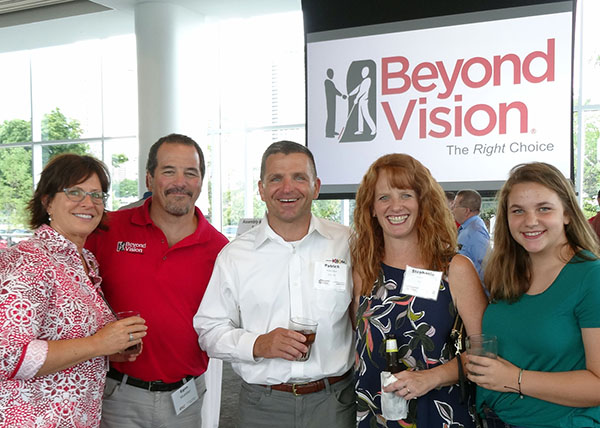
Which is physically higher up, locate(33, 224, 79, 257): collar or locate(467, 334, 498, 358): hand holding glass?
locate(33, 224, 79, 257): collar

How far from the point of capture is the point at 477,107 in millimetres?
5785

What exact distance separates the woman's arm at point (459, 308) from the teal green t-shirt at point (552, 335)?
0.11 m

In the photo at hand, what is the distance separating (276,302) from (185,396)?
0.64 metres

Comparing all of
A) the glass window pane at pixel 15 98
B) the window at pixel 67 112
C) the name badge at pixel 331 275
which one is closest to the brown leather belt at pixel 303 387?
the name badge at pixel 331 275

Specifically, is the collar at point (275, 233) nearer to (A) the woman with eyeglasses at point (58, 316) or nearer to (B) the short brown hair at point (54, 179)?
(A) the woman with eyeglasses at point (58, 316)

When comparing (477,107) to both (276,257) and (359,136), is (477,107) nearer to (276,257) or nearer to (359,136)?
(359,136)

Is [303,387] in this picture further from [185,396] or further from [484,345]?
[484,345]

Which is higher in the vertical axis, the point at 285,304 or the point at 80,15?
the point at 80,15

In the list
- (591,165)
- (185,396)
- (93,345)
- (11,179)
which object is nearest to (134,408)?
(185,396)

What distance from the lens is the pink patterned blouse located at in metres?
1.74

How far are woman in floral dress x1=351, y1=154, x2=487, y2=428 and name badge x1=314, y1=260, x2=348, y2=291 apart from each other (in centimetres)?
6

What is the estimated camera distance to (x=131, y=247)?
2467mm

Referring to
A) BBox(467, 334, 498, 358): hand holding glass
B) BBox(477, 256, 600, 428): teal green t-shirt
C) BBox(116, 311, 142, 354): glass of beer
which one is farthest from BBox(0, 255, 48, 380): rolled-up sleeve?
BBox(477, 256, 600, 428): teal green t-shirt

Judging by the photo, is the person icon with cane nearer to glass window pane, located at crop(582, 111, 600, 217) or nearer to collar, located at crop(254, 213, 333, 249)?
collar, located at crop(254, 213, 333, 249)
